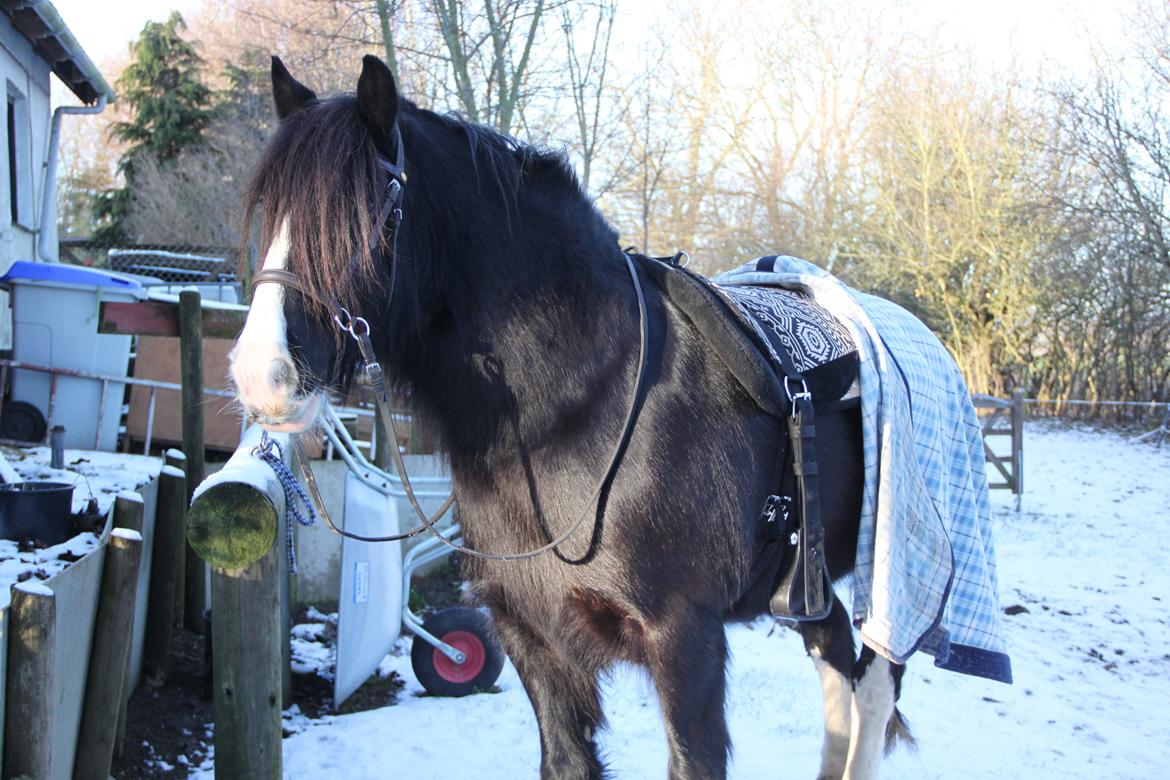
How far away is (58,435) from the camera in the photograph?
4.85 metres

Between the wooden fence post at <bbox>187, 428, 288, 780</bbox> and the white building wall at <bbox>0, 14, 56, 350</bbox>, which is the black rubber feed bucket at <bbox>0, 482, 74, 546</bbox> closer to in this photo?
the wooden fence post at <bbox>187, 428, 288, 780</bbox>

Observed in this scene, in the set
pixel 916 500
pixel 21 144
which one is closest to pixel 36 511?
pixel 916 500

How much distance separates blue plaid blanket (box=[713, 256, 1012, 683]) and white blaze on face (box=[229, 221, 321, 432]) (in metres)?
1.56

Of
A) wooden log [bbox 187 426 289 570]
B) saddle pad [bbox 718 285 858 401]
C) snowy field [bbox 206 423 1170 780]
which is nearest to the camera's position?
saddle pad [bbox 718 285 858 401]

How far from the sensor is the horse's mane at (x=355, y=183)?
1762mm

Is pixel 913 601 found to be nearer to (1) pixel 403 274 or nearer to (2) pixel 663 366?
(2) pixel 663 366

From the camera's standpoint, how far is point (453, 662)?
466 cm

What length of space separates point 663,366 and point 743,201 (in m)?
22.0

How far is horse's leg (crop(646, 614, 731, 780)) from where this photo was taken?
6.57 ft

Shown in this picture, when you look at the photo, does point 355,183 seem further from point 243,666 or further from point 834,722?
point 834,722

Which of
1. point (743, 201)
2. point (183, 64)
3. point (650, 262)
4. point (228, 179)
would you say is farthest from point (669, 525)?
point (183, 64)

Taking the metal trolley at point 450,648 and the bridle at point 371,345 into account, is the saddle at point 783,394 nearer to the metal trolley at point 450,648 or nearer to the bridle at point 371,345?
the bridle at point 371,345

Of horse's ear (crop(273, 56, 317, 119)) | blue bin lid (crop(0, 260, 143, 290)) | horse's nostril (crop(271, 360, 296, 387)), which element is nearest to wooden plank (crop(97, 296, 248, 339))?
horse's ear (crop(273, 56, 317, 119))

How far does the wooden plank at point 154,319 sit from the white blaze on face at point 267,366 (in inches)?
104
